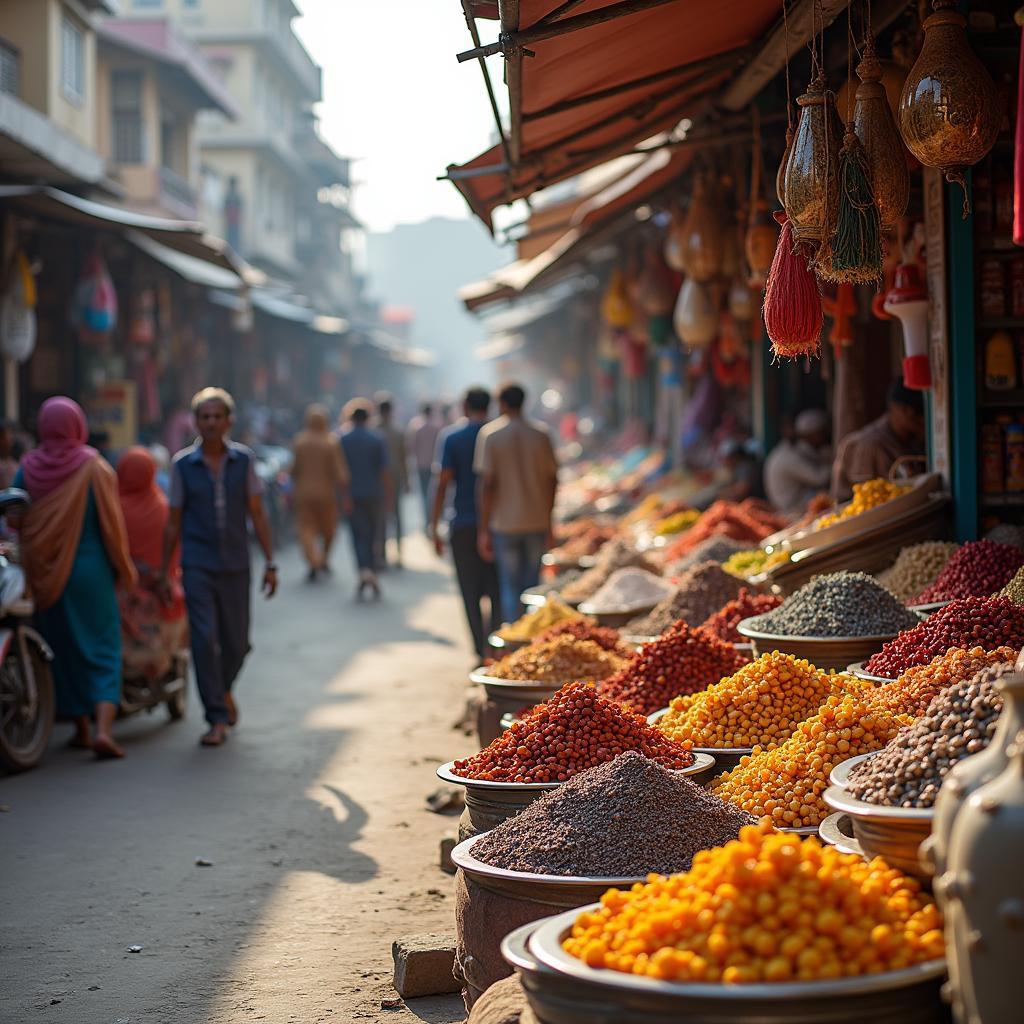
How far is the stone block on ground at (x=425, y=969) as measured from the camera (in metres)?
4.07

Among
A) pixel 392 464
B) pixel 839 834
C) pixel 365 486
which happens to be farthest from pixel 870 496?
pixel 392 464

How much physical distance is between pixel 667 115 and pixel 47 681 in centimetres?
412

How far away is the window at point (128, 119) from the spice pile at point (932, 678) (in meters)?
21.0

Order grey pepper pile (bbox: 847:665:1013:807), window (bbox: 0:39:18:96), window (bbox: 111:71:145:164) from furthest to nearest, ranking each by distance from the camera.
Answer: window (bbox: 111:71:145:164) < window (bbox: 0:39:18:96) < grey pepper pile (bbox: 847:665:1013:807)

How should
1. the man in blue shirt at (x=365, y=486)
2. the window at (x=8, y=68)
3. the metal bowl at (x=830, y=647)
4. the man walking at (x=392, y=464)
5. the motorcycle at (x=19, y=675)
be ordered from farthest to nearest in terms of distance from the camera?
the man walking at (x=392, y=464) → the window at (x=8, y=68) → the man in blue shirt at (x=365, y=486) → the motorcycle at (x=19, y=675) → the metal bowl at (x=830, y=647)

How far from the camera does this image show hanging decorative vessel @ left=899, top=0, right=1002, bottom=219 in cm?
398

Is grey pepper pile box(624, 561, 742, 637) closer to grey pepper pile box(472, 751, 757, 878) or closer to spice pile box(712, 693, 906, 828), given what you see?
spice pile box(712, 693, 906, 828)

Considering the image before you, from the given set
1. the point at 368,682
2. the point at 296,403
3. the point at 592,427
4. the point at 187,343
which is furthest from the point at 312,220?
the point at 368,682

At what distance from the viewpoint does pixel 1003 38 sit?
5.81 m

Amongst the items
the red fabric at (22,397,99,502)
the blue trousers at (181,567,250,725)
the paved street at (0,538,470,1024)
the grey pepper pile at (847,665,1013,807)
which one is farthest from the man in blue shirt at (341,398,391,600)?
the grey pepper pile at (847,665,1013,807)

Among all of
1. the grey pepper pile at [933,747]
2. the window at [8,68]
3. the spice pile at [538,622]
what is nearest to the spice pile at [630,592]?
the spice pile at [538,622]

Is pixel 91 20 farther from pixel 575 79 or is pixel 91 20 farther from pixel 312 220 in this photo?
pixel 312 220

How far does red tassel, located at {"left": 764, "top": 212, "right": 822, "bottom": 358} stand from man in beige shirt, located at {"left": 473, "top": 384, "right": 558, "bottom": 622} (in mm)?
4704

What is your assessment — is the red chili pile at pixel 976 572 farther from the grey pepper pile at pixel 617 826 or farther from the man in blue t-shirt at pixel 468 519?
the man in blue t-shirt at pixel 468 519
